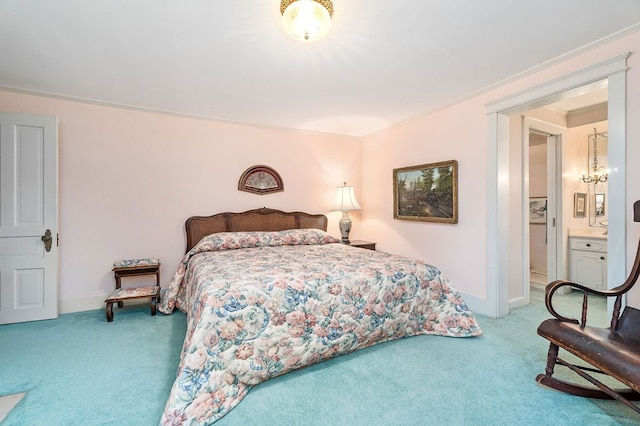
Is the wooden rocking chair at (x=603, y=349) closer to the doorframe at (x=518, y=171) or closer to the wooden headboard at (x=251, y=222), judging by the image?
the doorframe at (x=518, y=171)

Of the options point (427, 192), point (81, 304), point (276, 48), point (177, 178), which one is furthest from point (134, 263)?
point (427, 192)

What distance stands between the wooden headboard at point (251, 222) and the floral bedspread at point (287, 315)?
2.98 ft

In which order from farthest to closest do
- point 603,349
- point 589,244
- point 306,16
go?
point 589,244 < point 306,16 < point 603,349

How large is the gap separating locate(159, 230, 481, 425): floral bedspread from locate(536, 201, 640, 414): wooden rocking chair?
78 cm

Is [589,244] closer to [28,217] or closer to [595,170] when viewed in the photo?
[595,170]

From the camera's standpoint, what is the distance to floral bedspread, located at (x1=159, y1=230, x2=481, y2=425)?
1649 millimetres

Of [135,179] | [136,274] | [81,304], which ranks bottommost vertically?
[81,304]

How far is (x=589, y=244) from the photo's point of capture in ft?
12.4

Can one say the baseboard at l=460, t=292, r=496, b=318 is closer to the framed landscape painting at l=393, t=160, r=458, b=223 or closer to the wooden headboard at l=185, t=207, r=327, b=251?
the framed landscape painting at l=393, t=160, r=458, b=223

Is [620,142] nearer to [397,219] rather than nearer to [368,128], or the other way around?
[397,219]

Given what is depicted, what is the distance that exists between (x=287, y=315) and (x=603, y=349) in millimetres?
1751

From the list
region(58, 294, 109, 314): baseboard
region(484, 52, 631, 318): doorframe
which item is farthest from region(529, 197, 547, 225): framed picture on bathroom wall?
region(58, 294, 109, 314): baseboard

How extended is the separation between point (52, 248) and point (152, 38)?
2411 millimetres

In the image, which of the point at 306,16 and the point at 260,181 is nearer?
the point at 306,16
